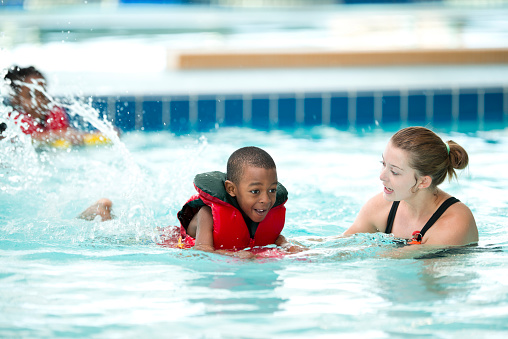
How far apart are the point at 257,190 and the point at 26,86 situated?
12.2ft

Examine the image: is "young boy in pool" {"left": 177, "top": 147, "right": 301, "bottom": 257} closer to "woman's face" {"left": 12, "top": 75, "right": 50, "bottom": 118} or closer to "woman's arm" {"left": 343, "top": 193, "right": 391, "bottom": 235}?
"woman's arm" {"left": 343, "top": 193, "right": 391, "bottom": 235}

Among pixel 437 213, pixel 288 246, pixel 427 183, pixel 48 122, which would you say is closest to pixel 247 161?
pixel 288 246

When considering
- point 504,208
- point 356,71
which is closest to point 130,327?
point 504,208

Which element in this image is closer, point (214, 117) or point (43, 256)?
point (43, 256)

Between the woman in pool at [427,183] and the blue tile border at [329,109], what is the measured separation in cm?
545

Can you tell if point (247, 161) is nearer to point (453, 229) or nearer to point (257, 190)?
point (257, 190)

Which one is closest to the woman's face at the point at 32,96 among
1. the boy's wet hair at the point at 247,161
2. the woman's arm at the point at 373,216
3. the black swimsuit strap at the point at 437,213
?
the boy's wet hair at the point at 247,161

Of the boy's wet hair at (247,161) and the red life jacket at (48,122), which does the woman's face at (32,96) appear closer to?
the red life jacket at (48,122)

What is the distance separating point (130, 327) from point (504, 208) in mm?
3473

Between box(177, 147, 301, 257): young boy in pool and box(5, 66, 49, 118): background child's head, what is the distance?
3.18 metres

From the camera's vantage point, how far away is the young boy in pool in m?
3.37

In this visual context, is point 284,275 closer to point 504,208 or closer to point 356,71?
point 504,208

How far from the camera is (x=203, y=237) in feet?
11.5

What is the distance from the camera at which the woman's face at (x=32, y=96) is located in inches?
246
